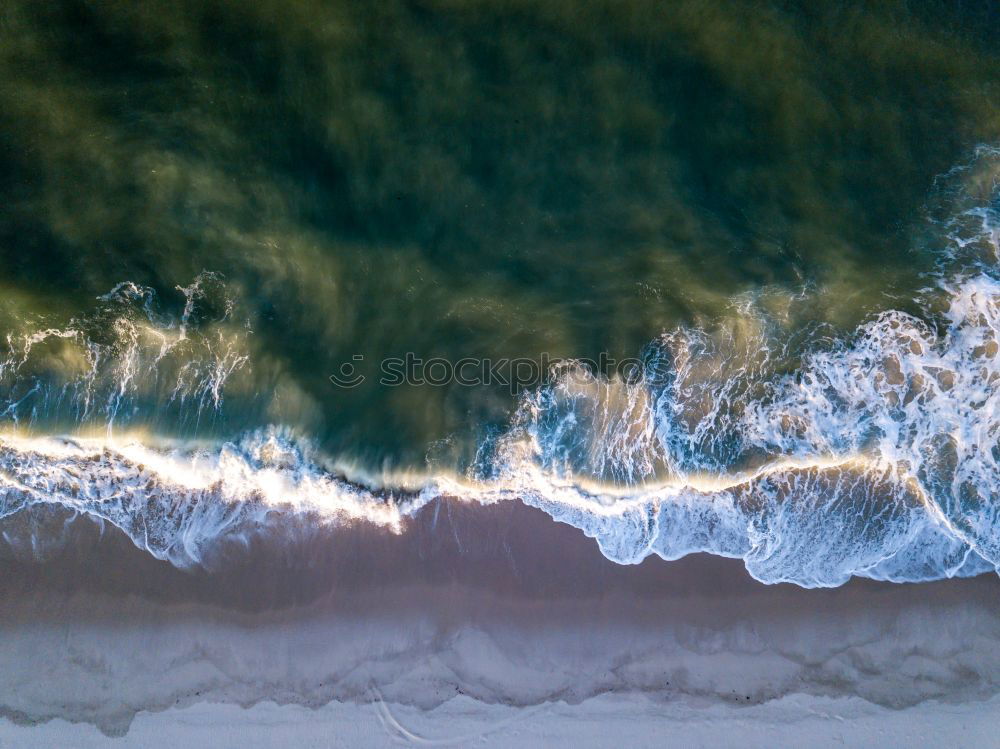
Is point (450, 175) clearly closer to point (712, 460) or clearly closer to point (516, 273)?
point (516, 273)

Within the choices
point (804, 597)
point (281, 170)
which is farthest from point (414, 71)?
point (804, 597)

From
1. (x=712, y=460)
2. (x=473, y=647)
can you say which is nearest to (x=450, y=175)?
(x=712, y=460)

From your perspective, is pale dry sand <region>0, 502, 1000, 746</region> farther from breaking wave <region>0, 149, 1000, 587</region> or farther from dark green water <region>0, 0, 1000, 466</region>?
dark green water <region>0, 0, 1000, 466</region>

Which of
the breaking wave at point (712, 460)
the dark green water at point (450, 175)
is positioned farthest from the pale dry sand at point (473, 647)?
the dark green water at point (450, 175)

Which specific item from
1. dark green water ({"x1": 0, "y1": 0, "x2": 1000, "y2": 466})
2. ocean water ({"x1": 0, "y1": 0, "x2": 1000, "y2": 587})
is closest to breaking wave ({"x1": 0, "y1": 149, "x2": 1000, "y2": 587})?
ocean water ({"x1": 0, "y1": 0, "x2": 1000, "y2": 587})

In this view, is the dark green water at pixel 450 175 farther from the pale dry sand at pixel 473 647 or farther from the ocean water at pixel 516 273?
the pale dry sand at pixel 473 647

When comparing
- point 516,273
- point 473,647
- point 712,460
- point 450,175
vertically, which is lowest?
point 473,647
